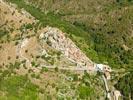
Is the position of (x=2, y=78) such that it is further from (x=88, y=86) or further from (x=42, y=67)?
(x=88, y=86)

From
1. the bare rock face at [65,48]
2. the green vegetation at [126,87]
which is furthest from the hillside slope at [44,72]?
the green vegetation at [126,87]

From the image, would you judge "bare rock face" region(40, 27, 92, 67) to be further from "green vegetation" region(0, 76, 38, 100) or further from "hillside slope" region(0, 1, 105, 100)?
"green vegetation" region(0, 76, 38, 100)

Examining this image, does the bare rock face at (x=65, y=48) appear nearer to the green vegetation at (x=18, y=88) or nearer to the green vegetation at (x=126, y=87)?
the green vegetation at (x=126, y=87)

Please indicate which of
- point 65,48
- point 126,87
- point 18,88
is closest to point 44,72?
point 18,88

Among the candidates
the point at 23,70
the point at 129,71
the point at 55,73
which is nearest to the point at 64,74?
the point at 55,73

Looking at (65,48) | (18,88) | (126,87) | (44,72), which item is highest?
(65,48)

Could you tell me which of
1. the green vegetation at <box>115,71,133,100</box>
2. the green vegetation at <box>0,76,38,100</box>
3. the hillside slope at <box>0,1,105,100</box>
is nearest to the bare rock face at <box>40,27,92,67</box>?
the hillside slope at <box>0,1,105,100</box>

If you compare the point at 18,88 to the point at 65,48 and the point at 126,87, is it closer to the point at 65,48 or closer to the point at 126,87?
the point at 65,48

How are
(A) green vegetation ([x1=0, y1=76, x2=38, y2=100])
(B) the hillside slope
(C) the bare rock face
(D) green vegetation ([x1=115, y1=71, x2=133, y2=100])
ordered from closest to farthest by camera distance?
(A) green vegetation ([x1=0, y1=76, x2=38, y2=100]) → (B) the hillside slope → (D) green vegetation ([x1=115, y1=71, x2=133, y2=100]) → (C) the bare rock face

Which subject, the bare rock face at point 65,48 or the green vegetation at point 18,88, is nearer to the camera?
the green vegetation at point 18,88

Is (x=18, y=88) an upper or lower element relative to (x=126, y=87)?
lower

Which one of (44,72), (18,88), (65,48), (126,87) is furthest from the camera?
(65,48)
